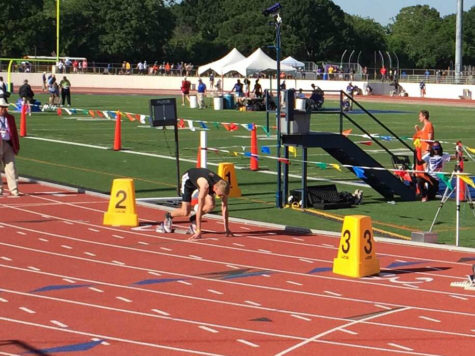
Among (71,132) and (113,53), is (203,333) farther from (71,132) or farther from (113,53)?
(113,53)

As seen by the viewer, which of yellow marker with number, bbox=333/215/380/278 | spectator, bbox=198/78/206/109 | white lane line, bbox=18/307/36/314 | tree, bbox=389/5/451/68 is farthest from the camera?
tree, bbox=389/5/451/68

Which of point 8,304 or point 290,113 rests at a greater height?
point 290,113

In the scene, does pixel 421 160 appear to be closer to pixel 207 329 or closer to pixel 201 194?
pixel 201 194

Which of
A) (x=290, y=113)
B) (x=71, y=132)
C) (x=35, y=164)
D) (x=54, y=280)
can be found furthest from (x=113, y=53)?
(x=54, y=280)

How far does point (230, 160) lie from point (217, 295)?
15285mm

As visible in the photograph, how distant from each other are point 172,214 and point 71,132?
20.8 metres

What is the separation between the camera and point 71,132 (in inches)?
1468

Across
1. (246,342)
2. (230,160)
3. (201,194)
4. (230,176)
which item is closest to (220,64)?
(230,160)

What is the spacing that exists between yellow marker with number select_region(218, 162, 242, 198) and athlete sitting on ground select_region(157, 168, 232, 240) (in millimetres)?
3858

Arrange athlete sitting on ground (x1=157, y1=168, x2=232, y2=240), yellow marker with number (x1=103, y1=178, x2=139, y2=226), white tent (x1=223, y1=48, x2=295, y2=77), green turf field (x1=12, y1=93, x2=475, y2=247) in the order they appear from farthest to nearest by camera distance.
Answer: white tent (x1=223, y1=48, x2=295, y2=77) < green turf field (x1=12, y1=93, x2=475, y2=247) < yellow marker with number (x1=103, y1=178, x2=139, y2=226) < athlete sitting on ground (x1=157, y1=168, x2=232, y2=240)

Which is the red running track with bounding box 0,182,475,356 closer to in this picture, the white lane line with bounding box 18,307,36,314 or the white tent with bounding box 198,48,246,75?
the white lane line with bounding box 18,307,36,314

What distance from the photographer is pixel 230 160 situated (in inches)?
1089

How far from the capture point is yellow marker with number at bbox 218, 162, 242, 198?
20.9m

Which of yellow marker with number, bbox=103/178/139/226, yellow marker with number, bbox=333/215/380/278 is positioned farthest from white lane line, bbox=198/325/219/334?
yellow marker with number, bbox=103/178/139/226
